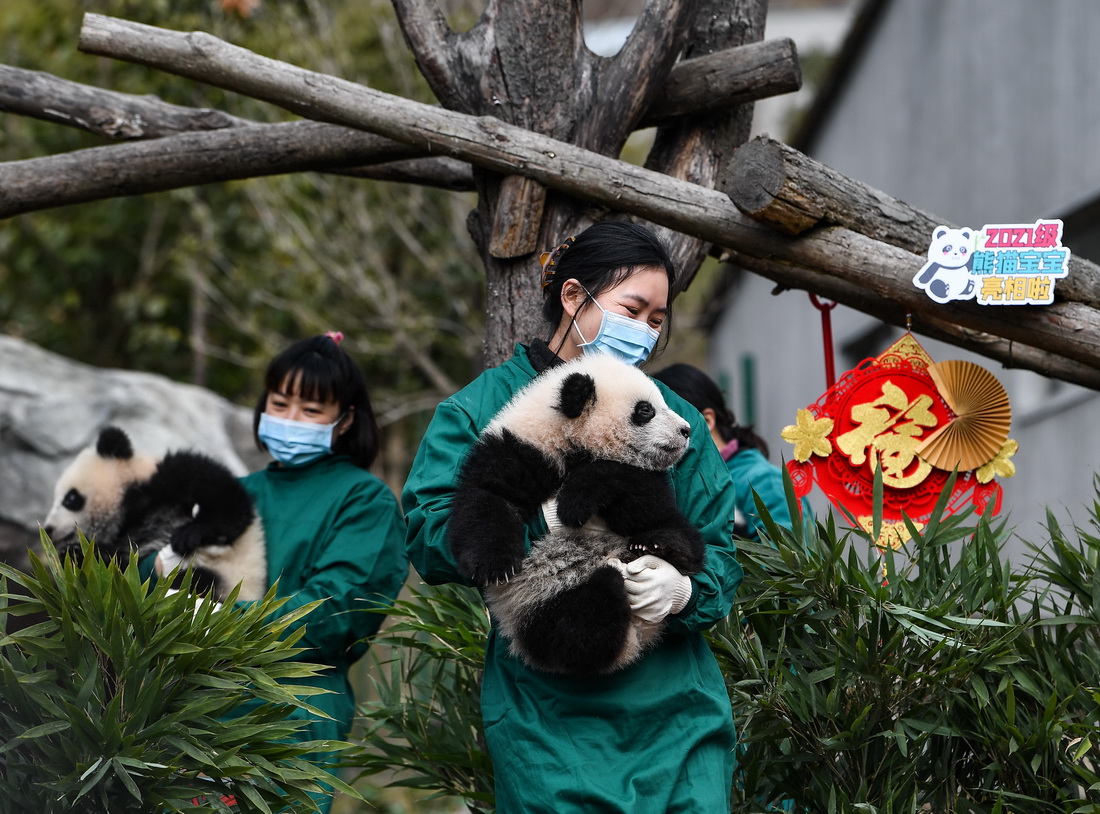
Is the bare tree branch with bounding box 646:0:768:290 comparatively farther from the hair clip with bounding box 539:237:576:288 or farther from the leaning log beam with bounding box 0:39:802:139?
the hair clip with bounding box 539:237:576:288

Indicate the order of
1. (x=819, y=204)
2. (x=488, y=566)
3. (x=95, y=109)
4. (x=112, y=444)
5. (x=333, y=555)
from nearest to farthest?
(x=488, y=566), (x=819, y=204), (x=333, y=555), (x=112, y=444), (x=95, y=109)

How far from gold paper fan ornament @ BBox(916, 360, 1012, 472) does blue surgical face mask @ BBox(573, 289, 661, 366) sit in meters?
1.54

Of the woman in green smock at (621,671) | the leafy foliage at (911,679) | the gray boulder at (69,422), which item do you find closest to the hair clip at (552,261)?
the woman in green smock at (621,671)

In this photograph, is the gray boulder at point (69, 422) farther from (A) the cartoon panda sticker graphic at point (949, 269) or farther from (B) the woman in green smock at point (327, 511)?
(A) the cartoon panda sticker graphic at point (949, 269)

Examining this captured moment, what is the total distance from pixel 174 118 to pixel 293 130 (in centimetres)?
56

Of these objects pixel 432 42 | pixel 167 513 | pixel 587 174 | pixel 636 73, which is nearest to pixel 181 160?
pixel 432 42

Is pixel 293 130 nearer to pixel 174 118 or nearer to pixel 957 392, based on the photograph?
pixel 174 118

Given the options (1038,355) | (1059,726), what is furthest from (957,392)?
(1059,726)

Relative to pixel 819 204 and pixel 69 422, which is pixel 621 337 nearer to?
pixel 819 204

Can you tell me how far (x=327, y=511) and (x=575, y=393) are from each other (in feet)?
5.46

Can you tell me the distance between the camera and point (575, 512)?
7.61ft

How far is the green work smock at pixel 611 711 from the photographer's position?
2.32 m

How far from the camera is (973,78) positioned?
818 cm

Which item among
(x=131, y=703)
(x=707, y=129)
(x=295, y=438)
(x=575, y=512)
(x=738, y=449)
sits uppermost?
(x=707, y=129)
